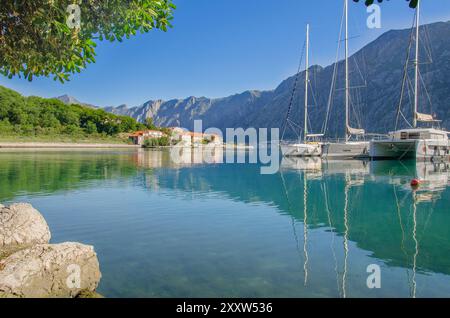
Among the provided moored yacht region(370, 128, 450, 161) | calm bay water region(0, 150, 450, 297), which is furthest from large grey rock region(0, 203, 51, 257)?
moored yacht region(370, 128, 450, 161)

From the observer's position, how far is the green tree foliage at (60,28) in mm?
8672

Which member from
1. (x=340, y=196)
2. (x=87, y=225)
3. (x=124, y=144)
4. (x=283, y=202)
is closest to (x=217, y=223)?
(x=87, y=225)

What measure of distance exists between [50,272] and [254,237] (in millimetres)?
8077

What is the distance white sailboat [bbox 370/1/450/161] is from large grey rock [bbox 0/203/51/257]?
5571 cm

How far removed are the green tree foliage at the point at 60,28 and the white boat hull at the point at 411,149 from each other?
2226 inches

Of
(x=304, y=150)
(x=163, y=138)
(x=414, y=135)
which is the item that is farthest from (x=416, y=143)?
(x=163, y=138)

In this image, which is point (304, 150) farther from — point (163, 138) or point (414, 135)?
point (163, 138)

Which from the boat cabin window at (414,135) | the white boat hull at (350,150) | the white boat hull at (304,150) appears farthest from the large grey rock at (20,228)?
the white boat hull at (304,150)

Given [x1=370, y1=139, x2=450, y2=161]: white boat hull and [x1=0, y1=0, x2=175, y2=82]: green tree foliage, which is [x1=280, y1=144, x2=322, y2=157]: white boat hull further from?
[x1=0, y1=0, x2=175, y2=82]: green tree foliage

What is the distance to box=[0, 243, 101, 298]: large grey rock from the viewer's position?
7.16 meters
